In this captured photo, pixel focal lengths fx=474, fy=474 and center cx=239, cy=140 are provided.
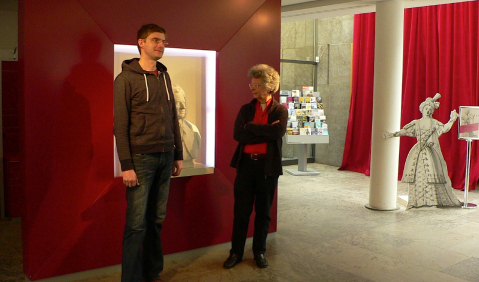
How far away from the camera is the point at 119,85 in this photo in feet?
9.39

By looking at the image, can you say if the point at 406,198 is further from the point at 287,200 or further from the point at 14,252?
the point at 14,252

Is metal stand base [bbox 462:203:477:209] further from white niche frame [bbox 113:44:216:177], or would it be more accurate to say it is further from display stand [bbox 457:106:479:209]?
white niche frame [bbox 113:44:216:177]

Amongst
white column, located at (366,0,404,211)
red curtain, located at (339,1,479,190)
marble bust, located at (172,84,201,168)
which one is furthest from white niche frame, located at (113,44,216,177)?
red curtain, located at (339,1,479,190)

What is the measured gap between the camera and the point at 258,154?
351cm

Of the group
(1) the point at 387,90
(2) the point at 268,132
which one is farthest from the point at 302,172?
(2) the point at 268,132

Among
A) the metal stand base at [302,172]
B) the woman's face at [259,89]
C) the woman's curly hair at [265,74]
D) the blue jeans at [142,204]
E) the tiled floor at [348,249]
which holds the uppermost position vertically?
the woman's curly hair at [265,74]

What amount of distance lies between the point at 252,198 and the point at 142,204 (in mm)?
971

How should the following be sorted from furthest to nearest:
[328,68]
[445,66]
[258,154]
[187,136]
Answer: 1. [328,68]
2. [445,66]
3. [187,136]
4. [258,154]

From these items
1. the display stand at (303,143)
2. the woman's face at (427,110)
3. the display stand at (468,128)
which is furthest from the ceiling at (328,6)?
the display stand at (303,143)

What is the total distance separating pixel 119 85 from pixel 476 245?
138 inches

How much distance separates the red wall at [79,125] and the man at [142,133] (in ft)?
1.57

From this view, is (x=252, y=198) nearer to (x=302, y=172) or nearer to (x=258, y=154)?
(x=258, y=154)

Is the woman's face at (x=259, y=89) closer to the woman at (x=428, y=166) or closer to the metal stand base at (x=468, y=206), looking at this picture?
the woman at (x=428, y=166)

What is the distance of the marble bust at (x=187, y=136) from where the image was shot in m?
3.64
